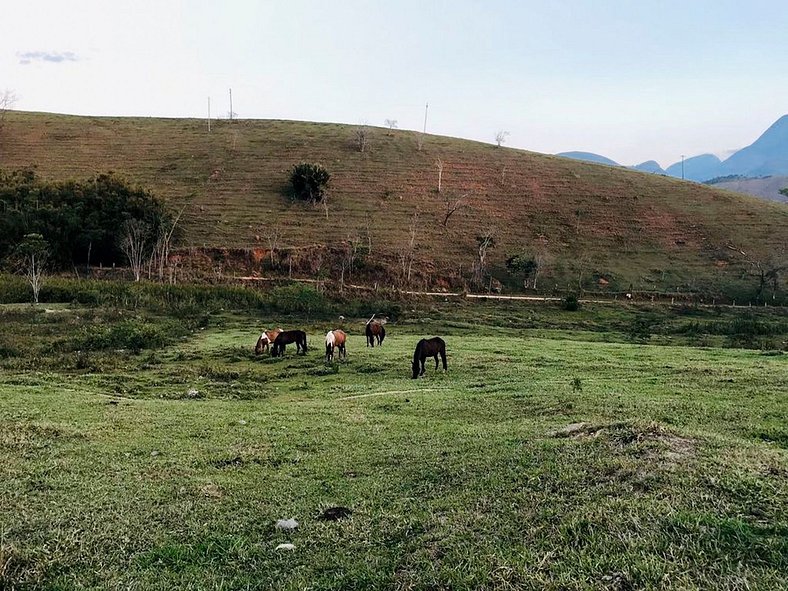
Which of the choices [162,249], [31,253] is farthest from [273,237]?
[31,253]

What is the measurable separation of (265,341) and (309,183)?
46.8 meters

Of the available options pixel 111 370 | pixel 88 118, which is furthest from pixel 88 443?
pixel 88 118

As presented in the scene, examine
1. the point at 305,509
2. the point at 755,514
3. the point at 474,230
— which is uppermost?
the point at 474,230

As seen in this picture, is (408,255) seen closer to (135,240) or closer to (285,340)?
(135,240)

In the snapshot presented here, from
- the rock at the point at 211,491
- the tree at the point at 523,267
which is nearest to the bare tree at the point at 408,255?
the tree at the point at 523,267

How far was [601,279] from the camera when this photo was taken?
5819 centimetres

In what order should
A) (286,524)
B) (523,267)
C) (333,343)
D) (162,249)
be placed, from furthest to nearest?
(523,267) → (162,249) → (333,343) → (286,524)

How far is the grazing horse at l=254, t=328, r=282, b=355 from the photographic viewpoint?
2475cm

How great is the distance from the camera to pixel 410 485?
7523 mm

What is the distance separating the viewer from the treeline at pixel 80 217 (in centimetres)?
5175

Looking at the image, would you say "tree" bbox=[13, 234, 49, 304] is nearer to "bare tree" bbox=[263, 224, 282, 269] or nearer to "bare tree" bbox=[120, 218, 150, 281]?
"bare tree" bbox=[120, 218, 150, 281]

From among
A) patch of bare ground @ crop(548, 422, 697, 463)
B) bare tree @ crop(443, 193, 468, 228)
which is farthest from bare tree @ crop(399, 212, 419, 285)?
patch of bare ground @ crop(548, 422, 697, 463)

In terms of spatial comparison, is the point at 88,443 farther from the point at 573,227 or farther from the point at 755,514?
the point at 573,227

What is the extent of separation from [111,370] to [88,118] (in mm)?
85480
